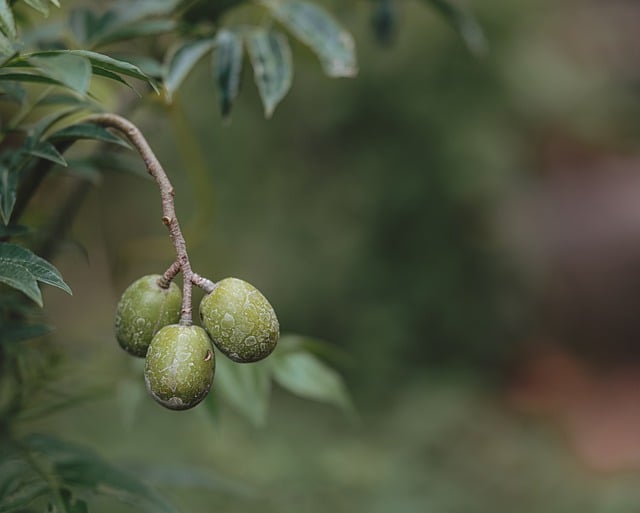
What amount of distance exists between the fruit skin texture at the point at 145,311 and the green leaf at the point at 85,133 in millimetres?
117

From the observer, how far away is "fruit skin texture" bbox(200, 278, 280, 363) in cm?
62

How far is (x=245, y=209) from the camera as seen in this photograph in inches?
132

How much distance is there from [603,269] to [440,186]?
1970 mm

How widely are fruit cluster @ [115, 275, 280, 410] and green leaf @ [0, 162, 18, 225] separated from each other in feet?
0.38

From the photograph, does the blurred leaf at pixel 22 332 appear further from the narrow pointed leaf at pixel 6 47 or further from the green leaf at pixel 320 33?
the green leaf at pixel 320 33

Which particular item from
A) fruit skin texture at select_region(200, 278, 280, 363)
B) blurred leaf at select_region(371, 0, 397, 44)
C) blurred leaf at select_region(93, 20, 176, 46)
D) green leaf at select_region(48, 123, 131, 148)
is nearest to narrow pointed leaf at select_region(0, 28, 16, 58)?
green leaf at select_region(48, 123, 131, 148)

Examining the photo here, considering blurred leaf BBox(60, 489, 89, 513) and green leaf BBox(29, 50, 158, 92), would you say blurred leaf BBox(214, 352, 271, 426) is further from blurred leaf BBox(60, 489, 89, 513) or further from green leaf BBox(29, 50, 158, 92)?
green leaf BBox(29, 50, 158, 92)

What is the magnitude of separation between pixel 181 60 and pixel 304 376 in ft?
1.40

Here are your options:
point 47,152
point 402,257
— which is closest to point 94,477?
point 47,152

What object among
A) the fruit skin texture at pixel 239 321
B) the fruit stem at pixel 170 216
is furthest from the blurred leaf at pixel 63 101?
the fruit skin texture at pixel 239 321

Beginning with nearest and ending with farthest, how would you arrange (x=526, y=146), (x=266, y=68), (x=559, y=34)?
(x=266, y=68), (x=526, y=146), (x=559, y=34)

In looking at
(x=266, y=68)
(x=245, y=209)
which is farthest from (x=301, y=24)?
(x=245, y=209)

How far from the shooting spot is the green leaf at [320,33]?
3.07ft

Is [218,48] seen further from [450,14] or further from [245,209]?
[245,209]
